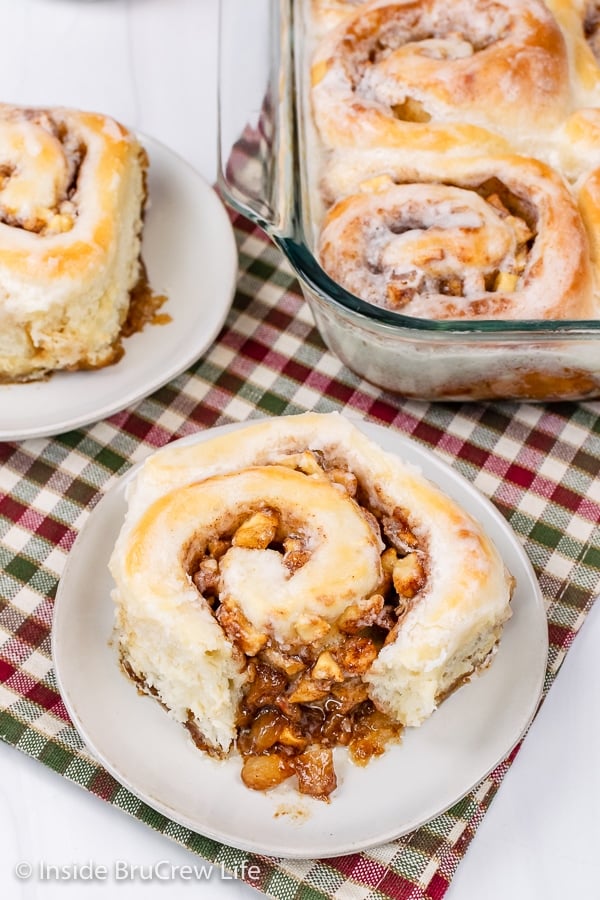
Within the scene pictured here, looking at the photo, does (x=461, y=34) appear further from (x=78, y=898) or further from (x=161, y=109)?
(x=78, y=898)

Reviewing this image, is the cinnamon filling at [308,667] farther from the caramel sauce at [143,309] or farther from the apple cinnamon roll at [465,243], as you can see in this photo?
the caramel sauce at [143,309]

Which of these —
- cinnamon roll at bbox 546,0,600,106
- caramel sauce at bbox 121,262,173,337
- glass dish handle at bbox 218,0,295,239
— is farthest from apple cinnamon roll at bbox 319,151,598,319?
caramel sauce at bbox 121,262,173,337

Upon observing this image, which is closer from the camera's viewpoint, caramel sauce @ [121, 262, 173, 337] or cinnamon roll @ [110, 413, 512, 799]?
cinnamon roll @ [110, 413, 512, 799]

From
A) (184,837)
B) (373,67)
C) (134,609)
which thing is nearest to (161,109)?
(373,67)

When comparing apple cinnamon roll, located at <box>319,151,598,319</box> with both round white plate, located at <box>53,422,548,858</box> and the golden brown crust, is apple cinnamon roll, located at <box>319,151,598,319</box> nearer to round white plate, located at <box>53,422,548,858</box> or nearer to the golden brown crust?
the golden brown crust

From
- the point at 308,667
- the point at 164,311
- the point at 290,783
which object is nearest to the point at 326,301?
the point at 164,311

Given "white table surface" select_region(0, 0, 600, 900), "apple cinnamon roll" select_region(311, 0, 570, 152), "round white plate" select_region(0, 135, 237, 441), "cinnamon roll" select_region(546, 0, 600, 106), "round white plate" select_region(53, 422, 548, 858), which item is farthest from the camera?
"cinnamon roll" select_region(546, 0, 600, 106)

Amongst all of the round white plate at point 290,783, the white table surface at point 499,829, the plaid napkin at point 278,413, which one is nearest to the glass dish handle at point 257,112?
the plaid napkin at point 278,413
